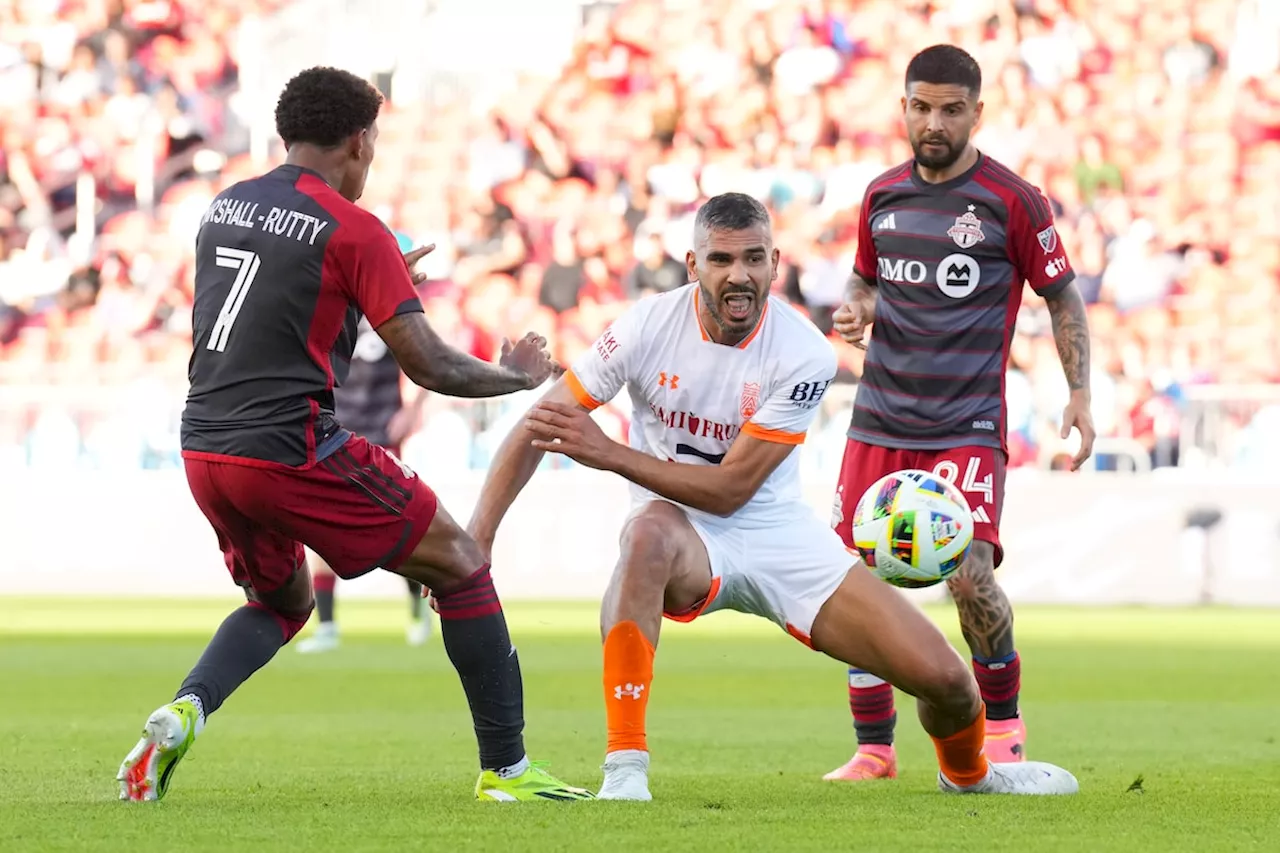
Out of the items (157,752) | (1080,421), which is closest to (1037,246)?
(1080,421)

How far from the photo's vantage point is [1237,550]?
58.0 feet

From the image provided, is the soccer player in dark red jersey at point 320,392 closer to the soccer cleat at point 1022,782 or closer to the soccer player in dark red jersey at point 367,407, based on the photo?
the soccer cleat at point 1022,782

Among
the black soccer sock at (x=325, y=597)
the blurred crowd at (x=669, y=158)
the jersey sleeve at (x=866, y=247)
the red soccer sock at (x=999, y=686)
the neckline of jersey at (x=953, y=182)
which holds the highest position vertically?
the blurred crowd at (x=669, y=158)

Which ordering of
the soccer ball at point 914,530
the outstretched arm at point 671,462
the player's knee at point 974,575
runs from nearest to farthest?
1. the outstretched arm at point 671,462
2. the soccer ball at point 914,530
3. the player's knee at point 974,575

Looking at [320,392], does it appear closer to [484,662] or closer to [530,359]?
[530,359]

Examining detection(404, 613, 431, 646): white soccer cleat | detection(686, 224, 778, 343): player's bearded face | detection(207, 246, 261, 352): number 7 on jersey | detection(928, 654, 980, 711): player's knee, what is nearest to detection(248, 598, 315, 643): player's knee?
detection(207, 246, 261, 352): number 7 on jersey

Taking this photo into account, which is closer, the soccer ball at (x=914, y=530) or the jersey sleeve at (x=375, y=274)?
the jersey sleeve at (x=375, y=274)

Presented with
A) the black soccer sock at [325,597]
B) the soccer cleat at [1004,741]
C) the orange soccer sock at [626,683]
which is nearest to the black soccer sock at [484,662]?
the orange soccer sock at [626,683]

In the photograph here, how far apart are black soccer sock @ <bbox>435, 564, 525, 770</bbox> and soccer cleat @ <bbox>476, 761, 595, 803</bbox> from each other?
0.04 meters

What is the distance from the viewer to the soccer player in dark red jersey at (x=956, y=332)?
6883 mm

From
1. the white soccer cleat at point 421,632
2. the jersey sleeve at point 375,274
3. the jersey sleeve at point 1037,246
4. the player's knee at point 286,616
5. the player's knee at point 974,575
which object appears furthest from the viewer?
the white soccer cleat at point 421,632

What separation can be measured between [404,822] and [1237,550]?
13.9 metres

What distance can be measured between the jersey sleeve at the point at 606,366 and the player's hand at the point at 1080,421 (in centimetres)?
163

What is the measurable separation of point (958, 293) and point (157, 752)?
326 centimetres
